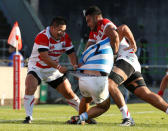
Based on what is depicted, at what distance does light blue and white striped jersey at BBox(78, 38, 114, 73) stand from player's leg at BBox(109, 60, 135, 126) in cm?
46

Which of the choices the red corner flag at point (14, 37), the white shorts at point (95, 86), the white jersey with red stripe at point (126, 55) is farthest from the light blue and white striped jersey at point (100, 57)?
the red corner flag at point (14, 37)

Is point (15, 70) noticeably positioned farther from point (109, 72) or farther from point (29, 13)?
point (29, 13)

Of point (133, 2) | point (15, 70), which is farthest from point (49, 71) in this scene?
point (133, 2)

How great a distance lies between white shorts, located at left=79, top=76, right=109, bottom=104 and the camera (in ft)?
28.8

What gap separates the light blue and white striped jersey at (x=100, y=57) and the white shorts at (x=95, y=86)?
Answer: 0.19m

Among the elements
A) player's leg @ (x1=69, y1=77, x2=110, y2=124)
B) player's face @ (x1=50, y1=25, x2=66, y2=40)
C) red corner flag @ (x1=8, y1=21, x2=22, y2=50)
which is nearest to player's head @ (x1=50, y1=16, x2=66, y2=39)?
player's face @ (x1=50, y1=25, x2=66, y2=40)

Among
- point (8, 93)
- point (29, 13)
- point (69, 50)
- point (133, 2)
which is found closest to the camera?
point (69, 50)

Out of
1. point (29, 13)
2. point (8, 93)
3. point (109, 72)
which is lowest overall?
point (8, 93)

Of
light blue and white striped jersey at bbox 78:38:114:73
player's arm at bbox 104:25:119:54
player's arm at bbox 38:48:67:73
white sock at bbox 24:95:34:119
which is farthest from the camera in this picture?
white sock at bbox 24:95:34:119

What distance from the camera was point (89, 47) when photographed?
923cm

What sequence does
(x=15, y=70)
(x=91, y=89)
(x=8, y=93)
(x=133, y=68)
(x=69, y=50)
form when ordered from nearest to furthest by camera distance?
1. (x=91, y=89)
2. (x=133, y=68)
3. (x=69, y=50)
4. (x=15, y=70)
5. (x=8, y=93)

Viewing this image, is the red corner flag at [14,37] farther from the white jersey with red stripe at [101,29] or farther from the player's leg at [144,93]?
the white jersey with red stripe at [101,29]

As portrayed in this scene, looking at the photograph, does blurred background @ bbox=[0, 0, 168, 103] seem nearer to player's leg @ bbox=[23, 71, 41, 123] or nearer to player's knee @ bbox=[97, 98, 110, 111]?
player's leg @ bbox=[23, 71, 41, 123]

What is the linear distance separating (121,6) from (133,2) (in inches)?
24.9
